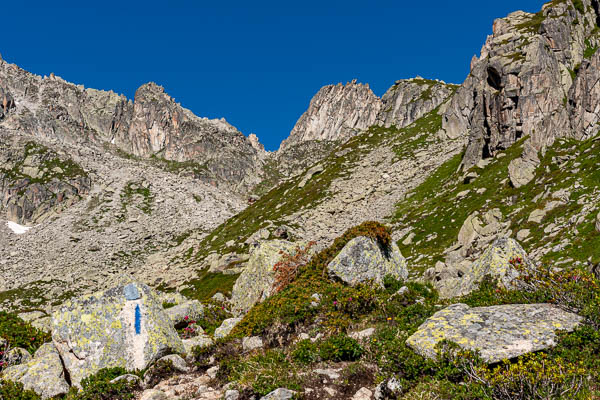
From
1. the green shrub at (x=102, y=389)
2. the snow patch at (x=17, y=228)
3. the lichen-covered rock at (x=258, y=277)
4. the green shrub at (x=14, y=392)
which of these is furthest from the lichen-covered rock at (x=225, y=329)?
the snow patch at (x=17, y=228)

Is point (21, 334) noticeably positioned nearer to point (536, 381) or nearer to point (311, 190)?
point (536, 381)

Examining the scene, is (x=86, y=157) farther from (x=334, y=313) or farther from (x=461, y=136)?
(x=334, y=313)

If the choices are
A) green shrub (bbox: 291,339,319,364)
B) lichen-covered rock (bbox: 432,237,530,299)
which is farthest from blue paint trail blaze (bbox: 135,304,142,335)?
lichen-covered rock (bbox: 432,237,530,299)

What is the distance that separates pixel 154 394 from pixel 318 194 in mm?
78994

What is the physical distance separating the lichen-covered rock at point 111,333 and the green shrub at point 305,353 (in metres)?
4.14

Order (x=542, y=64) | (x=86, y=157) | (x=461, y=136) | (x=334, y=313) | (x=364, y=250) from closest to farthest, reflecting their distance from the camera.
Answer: (x=334, y=313), (x=364, y=250), (x=542, y=64), (x=461, y=136), (x=86, y=157)

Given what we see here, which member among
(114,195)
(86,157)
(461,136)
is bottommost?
(461,136)

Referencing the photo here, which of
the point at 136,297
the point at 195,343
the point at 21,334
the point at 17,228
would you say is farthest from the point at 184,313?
the point at 17,228

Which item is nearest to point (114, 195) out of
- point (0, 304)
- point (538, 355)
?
point (0, 304)

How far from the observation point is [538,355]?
730 cm

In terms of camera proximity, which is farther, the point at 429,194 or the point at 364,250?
the point at 429,194

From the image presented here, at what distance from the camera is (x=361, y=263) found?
50.4 ft

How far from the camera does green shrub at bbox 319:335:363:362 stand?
9336 millimetres

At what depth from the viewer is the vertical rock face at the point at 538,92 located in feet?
160
